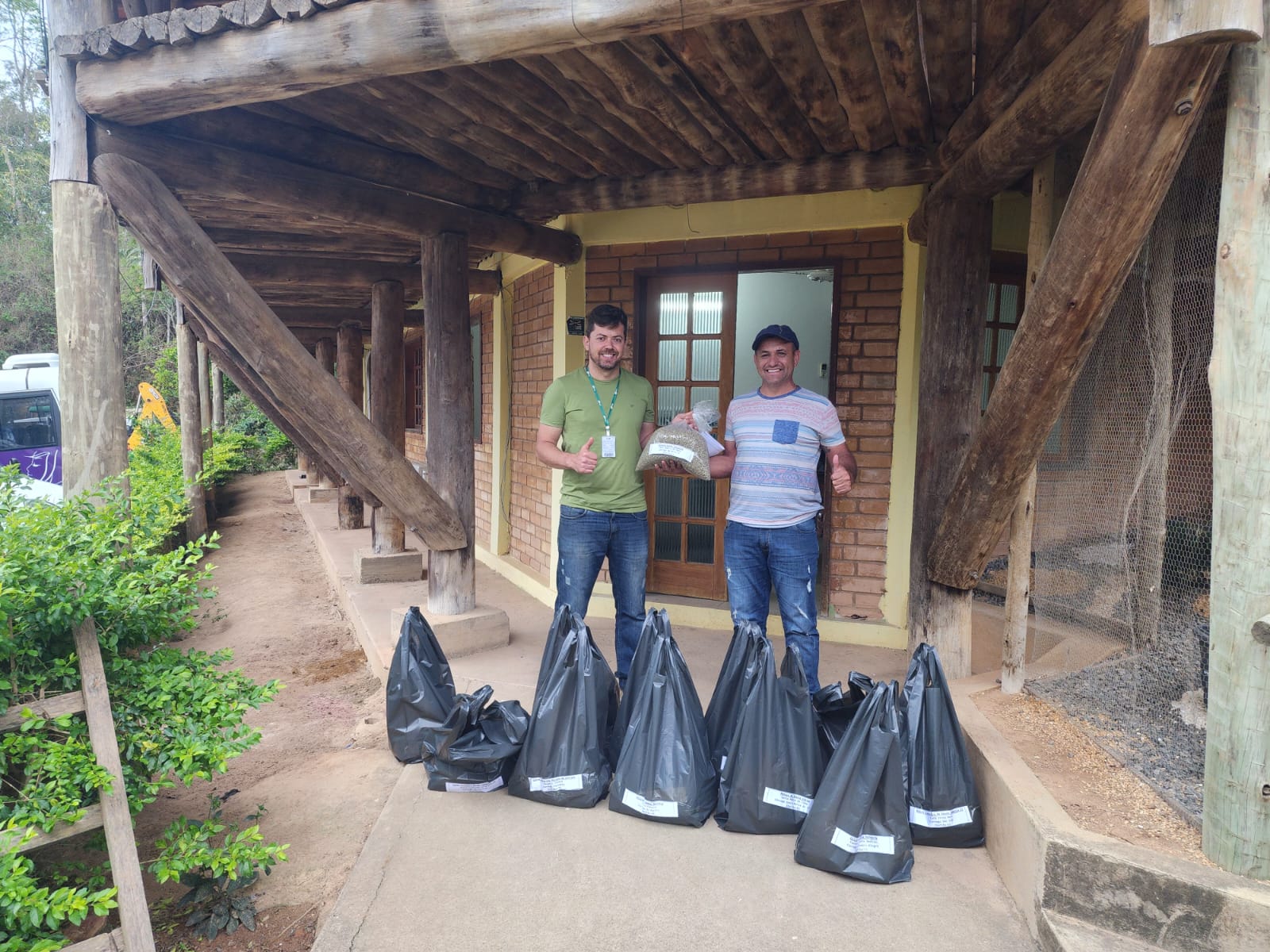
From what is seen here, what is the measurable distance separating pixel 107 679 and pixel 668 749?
173cm

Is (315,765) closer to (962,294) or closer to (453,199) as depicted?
(453,199)

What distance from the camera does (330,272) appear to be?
5.92 meters

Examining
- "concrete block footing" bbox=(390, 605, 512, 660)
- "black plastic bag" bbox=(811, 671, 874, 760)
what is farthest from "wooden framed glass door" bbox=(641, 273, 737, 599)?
"black plastic bag" bbox=(811, 671, 874, 760)

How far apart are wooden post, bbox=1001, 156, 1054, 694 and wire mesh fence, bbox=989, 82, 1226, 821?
0.42 ft

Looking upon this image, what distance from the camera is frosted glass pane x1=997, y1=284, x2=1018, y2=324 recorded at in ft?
14.8

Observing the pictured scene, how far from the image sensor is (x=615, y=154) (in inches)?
145

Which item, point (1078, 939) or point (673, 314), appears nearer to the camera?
point (1078, 939)

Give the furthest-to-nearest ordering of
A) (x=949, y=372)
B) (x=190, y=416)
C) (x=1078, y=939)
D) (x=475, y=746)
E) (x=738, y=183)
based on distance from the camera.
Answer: (x=190, y=416) → (x=738, y=183) → (x=949, y=372) → (x=475, y=746) → (x=1078, y=939)

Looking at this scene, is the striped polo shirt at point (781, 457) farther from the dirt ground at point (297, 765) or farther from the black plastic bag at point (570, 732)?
the dirt ground at point (297, 765)

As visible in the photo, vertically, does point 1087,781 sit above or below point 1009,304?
below

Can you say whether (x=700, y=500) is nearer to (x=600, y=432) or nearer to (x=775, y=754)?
(x=600, y=432)

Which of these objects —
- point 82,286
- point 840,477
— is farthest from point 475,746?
point 82,286

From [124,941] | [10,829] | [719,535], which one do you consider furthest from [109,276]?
A: [719,535]

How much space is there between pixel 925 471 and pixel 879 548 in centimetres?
98
